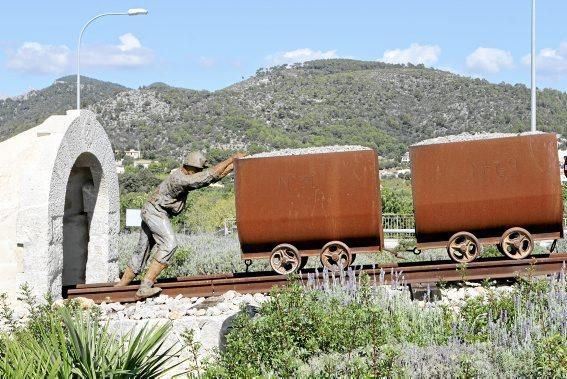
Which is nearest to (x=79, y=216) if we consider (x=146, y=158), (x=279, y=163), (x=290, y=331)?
(x=279, y=163)

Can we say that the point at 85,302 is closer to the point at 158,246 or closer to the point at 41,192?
the point at 158,246

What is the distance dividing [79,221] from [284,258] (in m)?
3.17

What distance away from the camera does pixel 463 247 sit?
384 inches

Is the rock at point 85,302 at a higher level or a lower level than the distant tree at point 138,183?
lower

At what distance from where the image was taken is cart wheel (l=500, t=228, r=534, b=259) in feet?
31.6

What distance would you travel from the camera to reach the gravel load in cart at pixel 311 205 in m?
9.57

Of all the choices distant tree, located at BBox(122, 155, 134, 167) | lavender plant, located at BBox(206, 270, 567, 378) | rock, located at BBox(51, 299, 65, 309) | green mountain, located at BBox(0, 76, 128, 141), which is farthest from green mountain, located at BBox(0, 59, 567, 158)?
lavender plant, located at BBox(206, 270, 567, 378)

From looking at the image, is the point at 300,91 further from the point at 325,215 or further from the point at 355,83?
the point at 325,215

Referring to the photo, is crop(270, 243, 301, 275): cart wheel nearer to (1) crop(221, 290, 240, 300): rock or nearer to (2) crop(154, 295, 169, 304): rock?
(1) crop(221, 290, 240, 300): rock

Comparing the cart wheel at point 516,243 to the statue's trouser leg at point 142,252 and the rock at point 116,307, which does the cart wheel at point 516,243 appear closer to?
the statue's trouser leg at point 142,252

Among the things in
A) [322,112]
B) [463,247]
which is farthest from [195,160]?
[322,112]

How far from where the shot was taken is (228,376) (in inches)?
221

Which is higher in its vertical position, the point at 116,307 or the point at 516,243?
the point at 516,243

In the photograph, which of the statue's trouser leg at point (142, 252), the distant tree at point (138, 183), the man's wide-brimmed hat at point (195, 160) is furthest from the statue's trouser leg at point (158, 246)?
the distant tree at point (138, 183)
